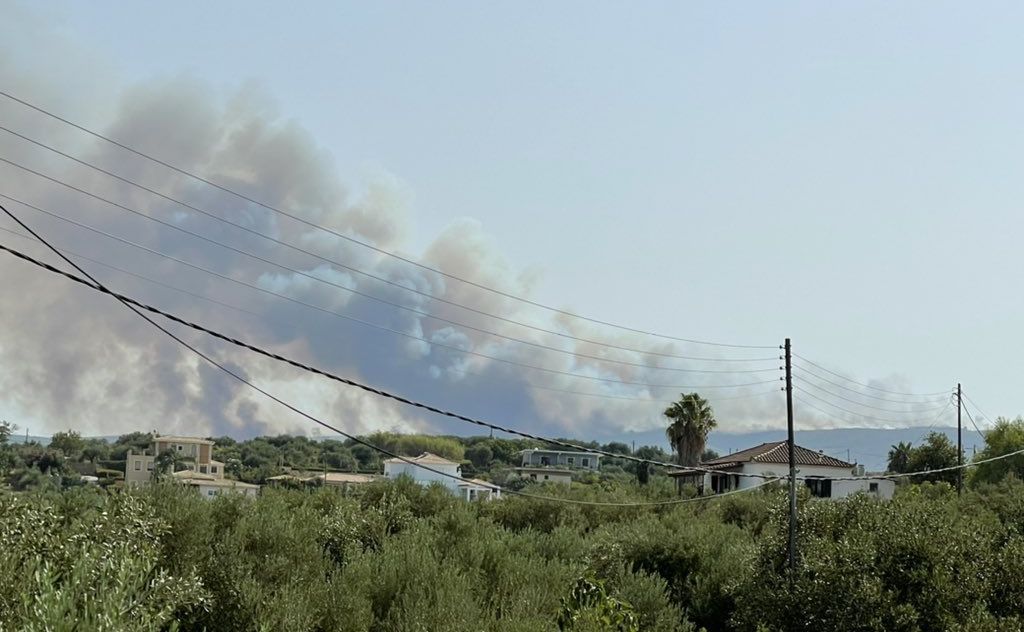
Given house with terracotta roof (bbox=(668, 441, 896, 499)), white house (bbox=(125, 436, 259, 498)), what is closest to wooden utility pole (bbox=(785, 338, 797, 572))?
house with terracotta roof (bbox=(668, 441, 896, 499))

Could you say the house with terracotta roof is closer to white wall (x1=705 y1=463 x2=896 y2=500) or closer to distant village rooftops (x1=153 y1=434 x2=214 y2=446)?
white wall (x1=705 y1=463 x2=896 y2=500)

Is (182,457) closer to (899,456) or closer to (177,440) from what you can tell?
(177,440)

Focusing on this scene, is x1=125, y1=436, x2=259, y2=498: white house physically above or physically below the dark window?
above

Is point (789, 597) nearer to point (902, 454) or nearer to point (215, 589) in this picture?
point (215, 589)

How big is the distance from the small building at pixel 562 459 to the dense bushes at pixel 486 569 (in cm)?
11343

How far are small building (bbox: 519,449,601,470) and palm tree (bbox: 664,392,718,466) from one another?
72.8m

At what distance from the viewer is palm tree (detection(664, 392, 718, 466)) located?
235 ft

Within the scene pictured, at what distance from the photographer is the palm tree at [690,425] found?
71500mm

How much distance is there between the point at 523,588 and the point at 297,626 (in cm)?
543

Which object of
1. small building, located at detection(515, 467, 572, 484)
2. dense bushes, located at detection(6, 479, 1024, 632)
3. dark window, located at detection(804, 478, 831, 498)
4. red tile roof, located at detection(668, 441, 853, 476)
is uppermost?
red tile roof, located at detection(668, 441, 853, 476)

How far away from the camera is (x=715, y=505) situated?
49.7 meters

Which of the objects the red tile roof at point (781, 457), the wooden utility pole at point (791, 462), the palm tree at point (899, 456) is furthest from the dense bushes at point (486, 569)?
the palm tree at point (899, 456)

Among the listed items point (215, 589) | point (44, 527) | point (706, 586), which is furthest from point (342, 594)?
point (706, 586)

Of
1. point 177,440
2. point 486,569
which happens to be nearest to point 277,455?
point 177,440
